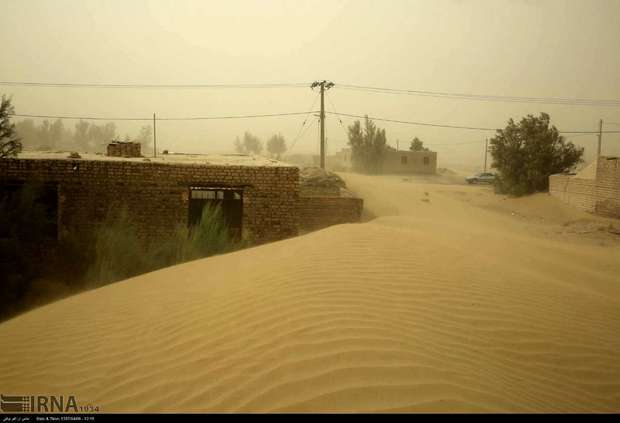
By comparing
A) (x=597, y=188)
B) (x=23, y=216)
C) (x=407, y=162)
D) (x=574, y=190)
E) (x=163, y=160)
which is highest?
(x=407, y=162)

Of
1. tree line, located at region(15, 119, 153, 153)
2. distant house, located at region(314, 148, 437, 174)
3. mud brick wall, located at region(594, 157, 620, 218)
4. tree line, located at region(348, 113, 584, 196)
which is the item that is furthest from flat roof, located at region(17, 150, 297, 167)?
tree line, located at region(15, 119, 153, 153)

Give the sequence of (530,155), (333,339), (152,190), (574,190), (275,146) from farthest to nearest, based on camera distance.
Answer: (275,146) → (530,155) → (574,190) → (152,190) → (333,339)

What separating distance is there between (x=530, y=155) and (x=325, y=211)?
21195 mm

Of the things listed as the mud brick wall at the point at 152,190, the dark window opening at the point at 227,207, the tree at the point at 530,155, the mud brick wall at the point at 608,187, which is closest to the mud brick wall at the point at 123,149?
the mud brick wall at the point at 152,190

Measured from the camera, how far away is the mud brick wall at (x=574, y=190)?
23.0 metres

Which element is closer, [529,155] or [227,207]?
[227,207]

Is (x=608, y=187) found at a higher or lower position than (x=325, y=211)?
higher

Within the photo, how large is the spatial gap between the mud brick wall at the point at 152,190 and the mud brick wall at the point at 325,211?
3.39 m

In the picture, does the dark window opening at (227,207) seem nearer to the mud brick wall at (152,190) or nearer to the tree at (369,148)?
the mud brick wall at (152,190)

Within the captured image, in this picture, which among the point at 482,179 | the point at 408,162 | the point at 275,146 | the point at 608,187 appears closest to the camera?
the point at 608,187

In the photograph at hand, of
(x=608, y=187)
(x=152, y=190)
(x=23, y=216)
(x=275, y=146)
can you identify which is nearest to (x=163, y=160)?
(x=152, y=190)

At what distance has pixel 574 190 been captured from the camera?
24.7m

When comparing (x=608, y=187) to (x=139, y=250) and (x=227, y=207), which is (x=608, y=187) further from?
(x=139, y=250)

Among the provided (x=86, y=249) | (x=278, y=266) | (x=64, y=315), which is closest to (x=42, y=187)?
(x=86, y=249)
